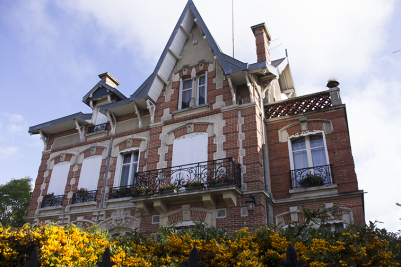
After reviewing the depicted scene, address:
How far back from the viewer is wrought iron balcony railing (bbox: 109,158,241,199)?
Result: 32.1ft

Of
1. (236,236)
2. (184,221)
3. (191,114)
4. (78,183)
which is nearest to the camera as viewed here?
(236,236)

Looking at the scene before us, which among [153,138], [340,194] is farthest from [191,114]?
[340,194]

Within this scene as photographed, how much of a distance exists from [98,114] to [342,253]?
12.9m

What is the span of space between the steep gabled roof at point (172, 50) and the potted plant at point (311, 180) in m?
5.62

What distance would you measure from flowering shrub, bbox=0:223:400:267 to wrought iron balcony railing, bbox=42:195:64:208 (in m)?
7.59

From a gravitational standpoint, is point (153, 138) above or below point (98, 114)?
below

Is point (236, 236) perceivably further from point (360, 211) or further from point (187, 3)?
point (187, 3)

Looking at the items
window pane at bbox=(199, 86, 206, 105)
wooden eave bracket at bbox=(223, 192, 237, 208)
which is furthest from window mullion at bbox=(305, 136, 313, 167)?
window pane at bbox=(199, 86, 206, 105)

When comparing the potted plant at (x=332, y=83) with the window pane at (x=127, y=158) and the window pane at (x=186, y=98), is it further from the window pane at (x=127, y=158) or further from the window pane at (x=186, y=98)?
the window pane at (x=127, y=158)

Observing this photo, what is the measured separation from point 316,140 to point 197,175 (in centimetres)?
420

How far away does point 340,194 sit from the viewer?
9.54 metres

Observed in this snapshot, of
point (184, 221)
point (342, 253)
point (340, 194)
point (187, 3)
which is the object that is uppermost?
point (187, 3)

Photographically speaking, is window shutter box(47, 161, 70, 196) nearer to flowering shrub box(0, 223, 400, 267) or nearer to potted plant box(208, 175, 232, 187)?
potted plant box(208, 175, 232, 187)

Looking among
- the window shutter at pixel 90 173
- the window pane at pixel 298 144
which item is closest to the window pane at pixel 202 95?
the window pane at pixel 298 144
